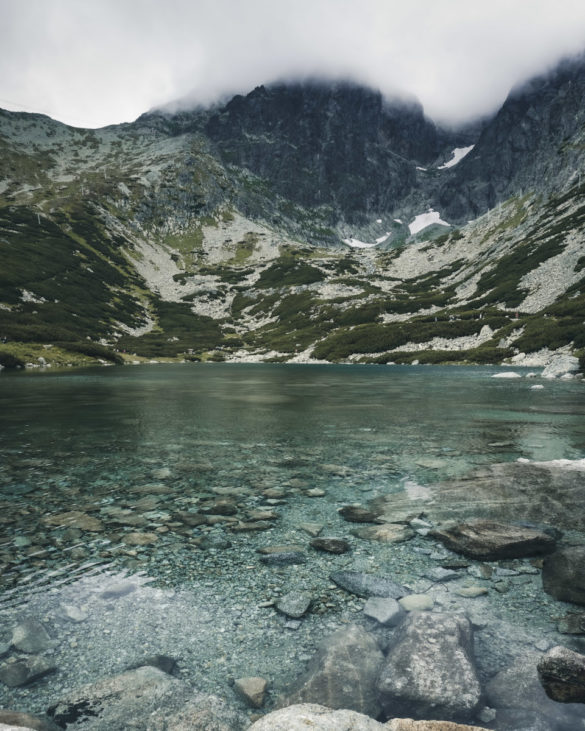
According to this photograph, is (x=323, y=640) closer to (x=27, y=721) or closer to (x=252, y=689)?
(x=252, y=689)

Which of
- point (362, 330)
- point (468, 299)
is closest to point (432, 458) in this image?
point (362, 330)

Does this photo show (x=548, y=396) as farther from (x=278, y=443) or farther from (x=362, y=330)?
(x=362, y=330)

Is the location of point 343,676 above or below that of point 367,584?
above

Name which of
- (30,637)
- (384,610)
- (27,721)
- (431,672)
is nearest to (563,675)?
(431,672)

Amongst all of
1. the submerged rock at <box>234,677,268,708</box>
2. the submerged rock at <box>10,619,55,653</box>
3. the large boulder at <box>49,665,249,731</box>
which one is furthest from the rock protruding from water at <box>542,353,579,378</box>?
the submerged rock at <box>10,619,55,653</box>

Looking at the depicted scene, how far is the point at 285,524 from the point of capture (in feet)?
30.4

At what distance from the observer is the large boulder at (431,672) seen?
4.26 meters

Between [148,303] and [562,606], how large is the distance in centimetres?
17823

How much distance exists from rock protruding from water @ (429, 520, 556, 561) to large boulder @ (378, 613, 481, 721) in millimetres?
2600

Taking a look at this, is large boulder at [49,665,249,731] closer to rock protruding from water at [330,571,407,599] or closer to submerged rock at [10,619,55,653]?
submerged rock at [10,619,55,653]

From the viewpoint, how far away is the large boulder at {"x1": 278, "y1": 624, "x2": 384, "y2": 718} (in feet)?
14.5

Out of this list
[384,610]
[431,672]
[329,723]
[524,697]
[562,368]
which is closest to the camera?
[329,723]

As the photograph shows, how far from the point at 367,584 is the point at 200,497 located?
221 inches

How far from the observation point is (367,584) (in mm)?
6750
